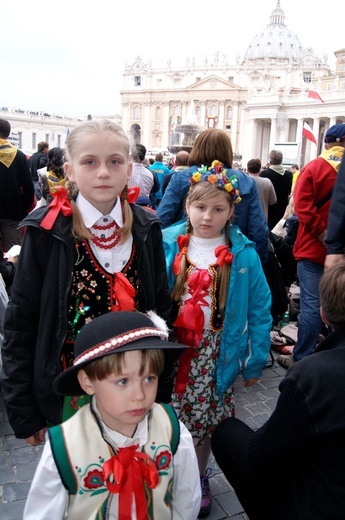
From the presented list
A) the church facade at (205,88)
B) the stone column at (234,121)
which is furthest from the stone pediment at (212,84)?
the stone column at (234,121)

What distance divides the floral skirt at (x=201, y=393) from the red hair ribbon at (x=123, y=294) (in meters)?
0.75

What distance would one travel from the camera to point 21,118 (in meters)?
54.5

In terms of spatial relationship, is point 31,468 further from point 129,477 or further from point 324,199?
point 324,199

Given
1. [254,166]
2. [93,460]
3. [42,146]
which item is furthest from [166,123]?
[93,460]

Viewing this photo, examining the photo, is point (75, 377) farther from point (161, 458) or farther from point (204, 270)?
point (204, 270)

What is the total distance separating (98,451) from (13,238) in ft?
14.4

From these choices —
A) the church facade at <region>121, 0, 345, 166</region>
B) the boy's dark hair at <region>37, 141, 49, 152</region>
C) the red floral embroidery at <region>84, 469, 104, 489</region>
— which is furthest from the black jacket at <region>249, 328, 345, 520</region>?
the church facade at <region>121, 0, 345, 166</region>

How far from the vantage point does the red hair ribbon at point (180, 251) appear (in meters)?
2.51

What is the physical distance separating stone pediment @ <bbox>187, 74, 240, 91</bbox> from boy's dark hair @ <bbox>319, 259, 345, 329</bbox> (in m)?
80.1

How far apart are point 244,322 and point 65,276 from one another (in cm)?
108

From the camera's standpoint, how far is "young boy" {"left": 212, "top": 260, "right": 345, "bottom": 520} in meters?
1.51

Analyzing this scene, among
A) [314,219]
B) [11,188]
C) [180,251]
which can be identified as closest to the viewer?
[180,251]

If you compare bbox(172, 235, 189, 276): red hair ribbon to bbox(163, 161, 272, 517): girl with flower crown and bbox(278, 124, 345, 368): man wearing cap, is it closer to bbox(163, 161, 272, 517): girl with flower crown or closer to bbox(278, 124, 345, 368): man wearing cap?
bbox(163, 161, 272, 517): girl with flower crown

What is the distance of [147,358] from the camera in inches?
58.0
